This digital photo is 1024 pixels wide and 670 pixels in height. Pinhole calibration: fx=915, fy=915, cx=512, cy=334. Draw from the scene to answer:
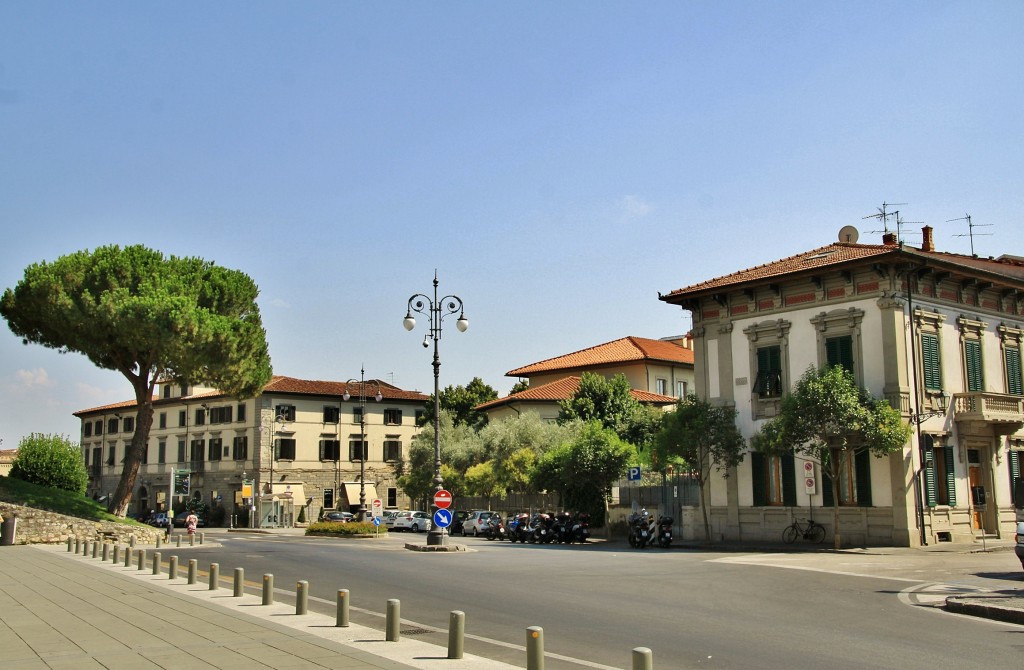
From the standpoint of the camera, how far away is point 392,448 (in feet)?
246

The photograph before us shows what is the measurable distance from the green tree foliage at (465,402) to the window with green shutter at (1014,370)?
4229 centimetres

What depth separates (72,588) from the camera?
1711 centimetres

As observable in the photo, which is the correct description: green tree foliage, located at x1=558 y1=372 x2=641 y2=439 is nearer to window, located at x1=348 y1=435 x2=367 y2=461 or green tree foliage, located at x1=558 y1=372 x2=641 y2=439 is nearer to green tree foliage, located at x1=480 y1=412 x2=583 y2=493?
green tree foliage, located at x1=480 y1=412 x2=583 y2=493

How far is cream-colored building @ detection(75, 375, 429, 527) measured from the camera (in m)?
68.2

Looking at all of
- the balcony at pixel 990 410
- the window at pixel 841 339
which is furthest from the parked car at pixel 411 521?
the balcony at pixel 990 410

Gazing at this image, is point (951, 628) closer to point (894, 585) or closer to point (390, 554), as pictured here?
point (894, 585)

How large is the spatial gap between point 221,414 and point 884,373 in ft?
180

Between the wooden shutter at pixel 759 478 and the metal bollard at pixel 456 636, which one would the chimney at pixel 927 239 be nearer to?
the wooden shutter at pixel 759 478

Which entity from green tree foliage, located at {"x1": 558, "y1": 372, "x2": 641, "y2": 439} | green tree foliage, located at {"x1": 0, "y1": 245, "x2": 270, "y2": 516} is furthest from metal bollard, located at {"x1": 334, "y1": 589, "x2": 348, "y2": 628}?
green tree foliage, located at {"x1": 558, "y1": 372, "x2": 641, "y2": 439}

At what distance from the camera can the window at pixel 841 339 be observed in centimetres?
3067

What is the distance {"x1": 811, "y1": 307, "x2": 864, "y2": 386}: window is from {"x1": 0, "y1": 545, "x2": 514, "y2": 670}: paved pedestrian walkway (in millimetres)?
22030

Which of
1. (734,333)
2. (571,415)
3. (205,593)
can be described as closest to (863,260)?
(734,333)

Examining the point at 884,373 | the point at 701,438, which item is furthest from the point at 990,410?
the point at 701,438

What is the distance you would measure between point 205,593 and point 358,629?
5.42 m
